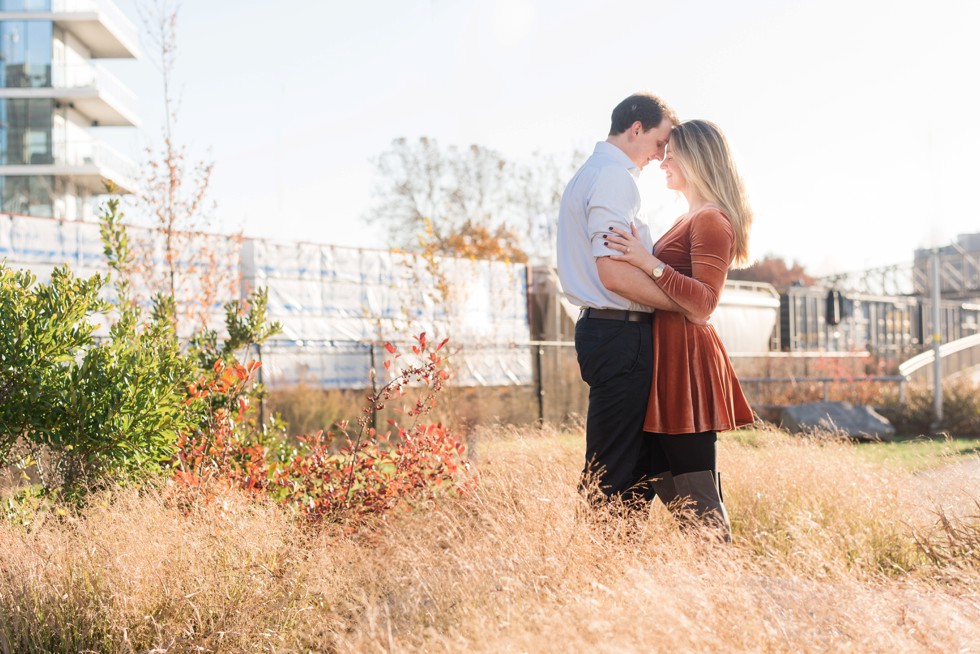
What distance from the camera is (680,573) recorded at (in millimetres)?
2656

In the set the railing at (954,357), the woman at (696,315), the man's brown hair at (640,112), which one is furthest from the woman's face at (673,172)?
the railing at (954,357)

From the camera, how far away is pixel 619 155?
3590mm

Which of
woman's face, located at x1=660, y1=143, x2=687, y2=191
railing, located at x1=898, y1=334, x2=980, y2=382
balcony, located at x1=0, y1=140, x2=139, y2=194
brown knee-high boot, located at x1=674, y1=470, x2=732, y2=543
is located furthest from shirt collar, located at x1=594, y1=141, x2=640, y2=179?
balcony, located at x1=0, y1=140, x2=139, y2=194

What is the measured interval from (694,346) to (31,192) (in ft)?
114

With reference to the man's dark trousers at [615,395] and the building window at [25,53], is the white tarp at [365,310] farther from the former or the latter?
the building window at [25,53]

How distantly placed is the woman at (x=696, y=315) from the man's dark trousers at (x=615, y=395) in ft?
0.18

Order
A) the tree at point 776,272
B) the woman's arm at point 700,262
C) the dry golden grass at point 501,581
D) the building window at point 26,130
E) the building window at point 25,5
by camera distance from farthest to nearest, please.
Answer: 1. the tree at point 776,272
2. the building window at point 25,5
3. the building window at point 26,130
4. the woman's arm at point 700,262
5. the dry golden grass at point 501,581

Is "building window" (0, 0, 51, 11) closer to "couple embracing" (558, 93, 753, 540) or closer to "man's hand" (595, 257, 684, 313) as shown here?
"couple embracing" (558, 93, 753, 540)

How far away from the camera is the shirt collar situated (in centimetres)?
359

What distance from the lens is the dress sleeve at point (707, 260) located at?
3.38 m

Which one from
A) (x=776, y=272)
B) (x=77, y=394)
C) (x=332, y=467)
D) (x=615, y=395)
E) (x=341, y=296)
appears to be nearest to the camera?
(x=615, y=395)

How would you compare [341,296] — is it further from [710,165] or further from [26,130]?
[26,130]

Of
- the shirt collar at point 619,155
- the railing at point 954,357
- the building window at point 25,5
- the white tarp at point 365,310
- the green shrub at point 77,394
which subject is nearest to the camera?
the shirt collar at point 619,155

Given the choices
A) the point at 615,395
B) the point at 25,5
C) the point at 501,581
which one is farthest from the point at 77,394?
the point at 25,5
